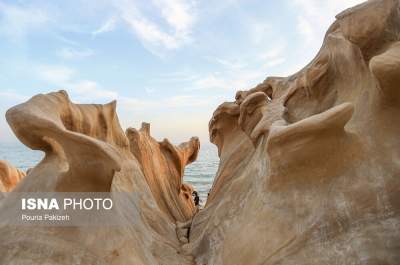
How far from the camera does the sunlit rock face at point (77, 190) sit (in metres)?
1.59

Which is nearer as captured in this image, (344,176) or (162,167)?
(344,176)

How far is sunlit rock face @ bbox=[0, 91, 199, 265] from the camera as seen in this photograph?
1.59 meters

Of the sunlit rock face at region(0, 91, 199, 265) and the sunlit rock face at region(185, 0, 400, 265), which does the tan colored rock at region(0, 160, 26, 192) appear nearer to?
the sunlit rock face at region(0, 91, 199, 265)

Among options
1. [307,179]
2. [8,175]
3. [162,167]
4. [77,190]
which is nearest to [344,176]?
[307,179]

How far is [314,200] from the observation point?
1.58m

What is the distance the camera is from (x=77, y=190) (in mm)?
1741

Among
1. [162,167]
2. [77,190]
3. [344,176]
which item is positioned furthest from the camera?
[162,167]

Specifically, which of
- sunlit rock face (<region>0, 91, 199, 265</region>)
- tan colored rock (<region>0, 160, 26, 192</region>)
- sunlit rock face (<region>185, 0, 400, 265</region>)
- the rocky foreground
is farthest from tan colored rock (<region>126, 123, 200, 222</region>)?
tan colored rock (<region>0, 160, 26, 192</region>)

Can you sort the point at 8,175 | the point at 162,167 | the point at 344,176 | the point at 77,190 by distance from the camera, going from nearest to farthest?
the point at 344,176 → the point at 77,190 → the point at 162,167 → the point at 8,175

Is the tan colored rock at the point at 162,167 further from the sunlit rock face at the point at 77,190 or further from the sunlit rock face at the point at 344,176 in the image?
the sunlit rock face at the point at 344,176

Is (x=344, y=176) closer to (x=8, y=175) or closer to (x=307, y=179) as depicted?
(x=307, y=179)

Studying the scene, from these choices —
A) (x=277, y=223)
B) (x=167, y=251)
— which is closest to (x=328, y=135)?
(x=277, y=223)

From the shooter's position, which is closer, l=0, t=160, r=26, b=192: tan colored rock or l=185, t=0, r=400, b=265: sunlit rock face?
l=185, t=0, r=400, b=265: sunlit rock face

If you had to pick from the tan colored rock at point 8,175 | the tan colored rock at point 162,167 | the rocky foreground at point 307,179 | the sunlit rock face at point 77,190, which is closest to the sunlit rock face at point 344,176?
the rocky foreground at point 307,179
